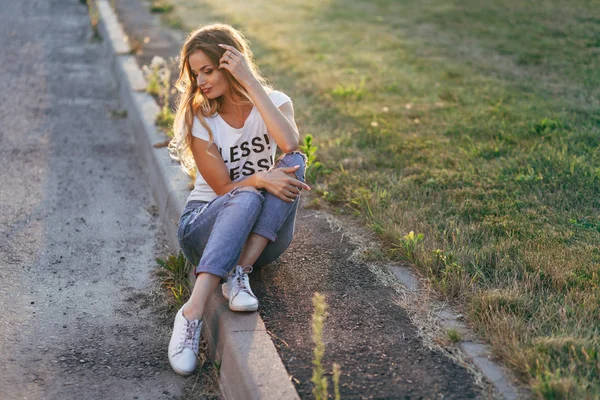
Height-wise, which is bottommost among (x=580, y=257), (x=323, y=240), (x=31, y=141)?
(x=31, y=141)

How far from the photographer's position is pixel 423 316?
11.0ft

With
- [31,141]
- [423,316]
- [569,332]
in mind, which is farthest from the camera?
[31,141]

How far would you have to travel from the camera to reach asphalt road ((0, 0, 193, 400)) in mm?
3250

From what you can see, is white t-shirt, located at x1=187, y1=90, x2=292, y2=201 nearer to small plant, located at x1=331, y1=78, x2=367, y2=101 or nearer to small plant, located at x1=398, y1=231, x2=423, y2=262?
small plant, located at x1=398, y1=231, x2=423, y2=262

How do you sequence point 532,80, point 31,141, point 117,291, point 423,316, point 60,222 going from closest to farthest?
point 423,316 → point 117,291 → point 60,222 → point 31,141 → point 532,80

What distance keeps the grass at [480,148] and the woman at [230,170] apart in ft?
2.61

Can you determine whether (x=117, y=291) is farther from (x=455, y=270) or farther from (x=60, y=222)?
(x=455, y=270)

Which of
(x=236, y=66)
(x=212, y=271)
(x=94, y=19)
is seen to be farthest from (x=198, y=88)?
(x=94, y=19)

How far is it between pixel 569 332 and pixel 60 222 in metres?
3.27

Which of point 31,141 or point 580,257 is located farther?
point 31,141

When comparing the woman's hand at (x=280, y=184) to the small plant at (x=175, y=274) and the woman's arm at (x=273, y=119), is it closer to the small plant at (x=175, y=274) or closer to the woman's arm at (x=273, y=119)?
the woman's arm at (x=273, y=119)

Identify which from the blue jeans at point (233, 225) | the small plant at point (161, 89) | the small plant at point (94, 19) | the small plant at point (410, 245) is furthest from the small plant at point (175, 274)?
the small plant at point (94, 19)

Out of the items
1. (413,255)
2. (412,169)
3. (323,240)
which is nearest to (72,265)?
(323,240)

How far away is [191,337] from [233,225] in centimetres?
54
